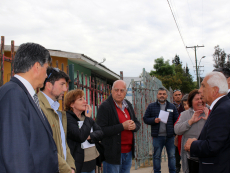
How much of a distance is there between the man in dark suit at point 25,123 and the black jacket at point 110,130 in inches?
90.6

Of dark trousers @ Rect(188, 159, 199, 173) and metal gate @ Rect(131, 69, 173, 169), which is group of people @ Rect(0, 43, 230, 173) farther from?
metal gate @ Rect(131, 69, 173, 169)

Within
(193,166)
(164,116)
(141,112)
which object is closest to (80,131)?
(193,166)

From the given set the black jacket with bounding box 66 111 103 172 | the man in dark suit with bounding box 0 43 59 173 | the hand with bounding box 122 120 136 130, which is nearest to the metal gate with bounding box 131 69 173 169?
the hand with bounding box 122 120 136 130

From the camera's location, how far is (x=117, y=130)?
4102mm

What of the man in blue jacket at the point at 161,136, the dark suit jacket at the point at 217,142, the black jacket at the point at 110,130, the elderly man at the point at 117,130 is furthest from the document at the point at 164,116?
the dark suit jacket at the point at 217,142

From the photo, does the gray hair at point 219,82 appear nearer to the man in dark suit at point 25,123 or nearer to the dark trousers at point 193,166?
the dark trousers at point 193,166

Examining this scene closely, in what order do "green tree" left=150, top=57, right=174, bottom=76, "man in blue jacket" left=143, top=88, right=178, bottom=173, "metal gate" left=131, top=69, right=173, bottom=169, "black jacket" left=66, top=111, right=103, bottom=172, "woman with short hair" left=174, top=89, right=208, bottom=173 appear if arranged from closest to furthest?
"black jacket" left=66, top=111, right=103, bottom=172
"woman with short hair" left=174, top=89, right=208, bottom=173
"man in blue jacket" left=143, top=88, right=178, bottom=173
"metal gate" left=131, top=69, right=173, bottom=169
"green tree" left=150, top=57, right=174, bottom=76

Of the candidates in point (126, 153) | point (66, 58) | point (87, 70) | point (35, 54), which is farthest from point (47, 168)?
point (87, 70)

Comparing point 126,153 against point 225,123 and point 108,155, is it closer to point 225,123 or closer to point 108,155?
point 108,155

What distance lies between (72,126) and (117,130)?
4.41 ft

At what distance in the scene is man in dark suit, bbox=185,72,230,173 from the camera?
2375mm

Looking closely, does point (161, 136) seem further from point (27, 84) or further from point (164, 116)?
point (27, 84)

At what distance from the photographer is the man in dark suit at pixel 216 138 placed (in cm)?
238

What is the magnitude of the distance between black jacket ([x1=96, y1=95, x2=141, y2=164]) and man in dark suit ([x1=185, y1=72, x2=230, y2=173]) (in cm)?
169
